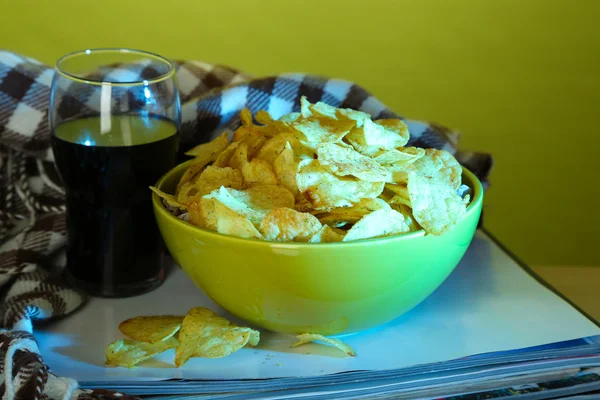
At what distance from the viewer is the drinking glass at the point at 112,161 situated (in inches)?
31.2

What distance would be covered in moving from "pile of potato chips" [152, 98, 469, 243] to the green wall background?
67cm

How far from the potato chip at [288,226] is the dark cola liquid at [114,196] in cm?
21

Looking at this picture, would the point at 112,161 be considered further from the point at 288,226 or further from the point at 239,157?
the point at 288,226

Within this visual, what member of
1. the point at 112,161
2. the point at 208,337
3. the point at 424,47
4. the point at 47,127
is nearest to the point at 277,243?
the point at 208,337

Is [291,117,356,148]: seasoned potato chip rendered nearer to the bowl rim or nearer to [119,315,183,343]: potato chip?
the bowl rim

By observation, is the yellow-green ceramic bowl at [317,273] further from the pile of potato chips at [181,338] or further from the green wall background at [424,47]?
the green wall background at [424,47]

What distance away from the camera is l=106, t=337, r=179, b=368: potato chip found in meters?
0.69

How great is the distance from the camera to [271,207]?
71 cm

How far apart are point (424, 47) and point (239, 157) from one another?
30.3 inches

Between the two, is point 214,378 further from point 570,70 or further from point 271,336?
point 570,70

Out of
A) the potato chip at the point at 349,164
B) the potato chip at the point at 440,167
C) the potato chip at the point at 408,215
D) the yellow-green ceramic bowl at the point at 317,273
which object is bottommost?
→ the yellow-green ceramic bowl at the point at 317,273

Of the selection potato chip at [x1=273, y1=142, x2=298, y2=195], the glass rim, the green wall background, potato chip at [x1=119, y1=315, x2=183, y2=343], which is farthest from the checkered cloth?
the green wall background

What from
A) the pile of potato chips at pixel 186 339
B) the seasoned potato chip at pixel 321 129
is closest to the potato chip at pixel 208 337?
the pile of potato chips at pixel 186 339

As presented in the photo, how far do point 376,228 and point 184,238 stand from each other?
0.19 meters
